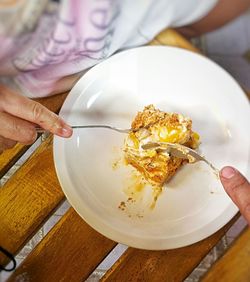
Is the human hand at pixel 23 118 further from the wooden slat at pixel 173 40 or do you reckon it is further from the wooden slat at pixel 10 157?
the wooden slat at pixel 173 40

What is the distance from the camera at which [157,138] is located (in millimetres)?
600

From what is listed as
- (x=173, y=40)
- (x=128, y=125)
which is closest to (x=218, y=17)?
(x=173, y=40)

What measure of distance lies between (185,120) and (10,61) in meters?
0.24

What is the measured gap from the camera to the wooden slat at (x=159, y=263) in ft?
1.96

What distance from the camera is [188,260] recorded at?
60cm

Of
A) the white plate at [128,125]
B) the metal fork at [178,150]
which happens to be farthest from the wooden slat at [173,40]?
the metal fork at [178,150]

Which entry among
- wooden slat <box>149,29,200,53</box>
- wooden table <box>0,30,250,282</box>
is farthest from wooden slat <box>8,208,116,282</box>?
wooden slat <box>149,29,200,53</box>

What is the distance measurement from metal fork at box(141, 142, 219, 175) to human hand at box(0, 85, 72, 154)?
114mm

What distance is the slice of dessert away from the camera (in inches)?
23.4

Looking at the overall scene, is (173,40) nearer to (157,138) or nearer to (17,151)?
(157,138)

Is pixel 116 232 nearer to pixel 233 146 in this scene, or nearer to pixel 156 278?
pixel 156 278

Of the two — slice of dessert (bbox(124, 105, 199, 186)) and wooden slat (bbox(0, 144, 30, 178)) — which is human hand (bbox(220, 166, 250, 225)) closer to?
slice of dessert (bbox(124, 105, 199, 186))

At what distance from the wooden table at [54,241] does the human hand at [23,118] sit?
64 millimetres

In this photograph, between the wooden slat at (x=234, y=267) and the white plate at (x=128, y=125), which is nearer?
the wooden slat at (x=234, y=267)
